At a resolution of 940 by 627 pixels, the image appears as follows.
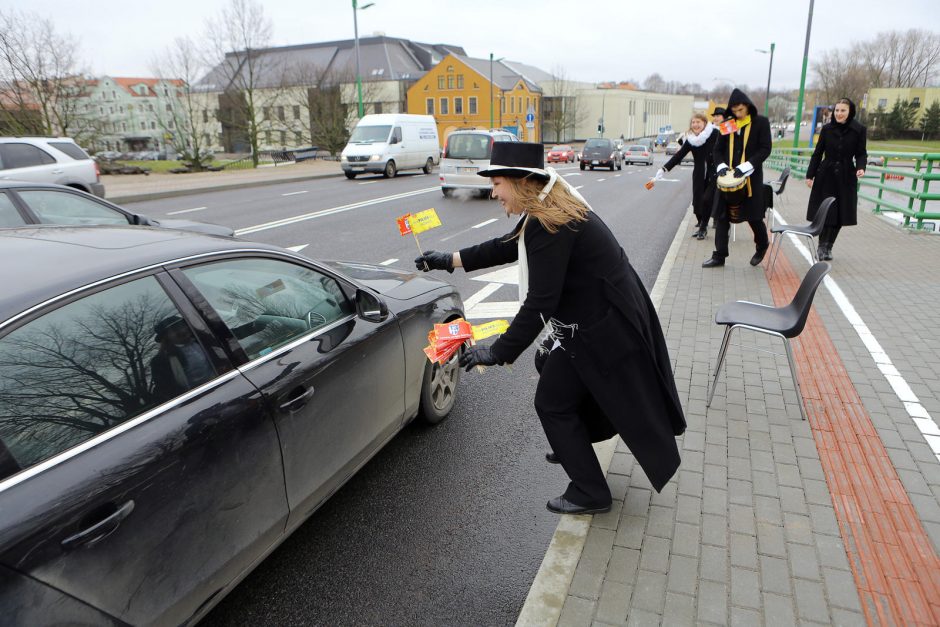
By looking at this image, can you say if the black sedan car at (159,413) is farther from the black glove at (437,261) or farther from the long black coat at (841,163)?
the long black coat at (841,163)

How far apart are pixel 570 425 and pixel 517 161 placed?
125 cm

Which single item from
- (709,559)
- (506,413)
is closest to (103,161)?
(506,413)

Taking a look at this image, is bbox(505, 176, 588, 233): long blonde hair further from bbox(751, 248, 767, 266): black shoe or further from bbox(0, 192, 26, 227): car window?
bbox(751, 248, 767, 266): black shoe

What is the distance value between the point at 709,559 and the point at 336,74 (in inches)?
2647

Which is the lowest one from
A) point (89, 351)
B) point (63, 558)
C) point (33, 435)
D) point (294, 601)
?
point (294, 601)

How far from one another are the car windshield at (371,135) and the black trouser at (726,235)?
62.8 ft

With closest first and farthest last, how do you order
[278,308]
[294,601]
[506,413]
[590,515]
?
[294,601]
[278,308]
[590,515]
[506,413]

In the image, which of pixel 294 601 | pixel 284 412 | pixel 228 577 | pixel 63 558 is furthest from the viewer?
pixel 294 601

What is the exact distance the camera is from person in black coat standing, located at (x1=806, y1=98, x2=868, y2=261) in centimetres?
832

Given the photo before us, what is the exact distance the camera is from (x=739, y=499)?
10.7 feet

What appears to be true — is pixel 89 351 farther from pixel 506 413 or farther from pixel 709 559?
pixel 506 413

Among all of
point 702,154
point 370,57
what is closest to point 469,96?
point 370,57

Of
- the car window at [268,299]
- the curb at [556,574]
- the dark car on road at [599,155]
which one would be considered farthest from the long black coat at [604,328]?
the dark car on road at [599,155]

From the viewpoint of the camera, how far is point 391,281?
13.3 ft
